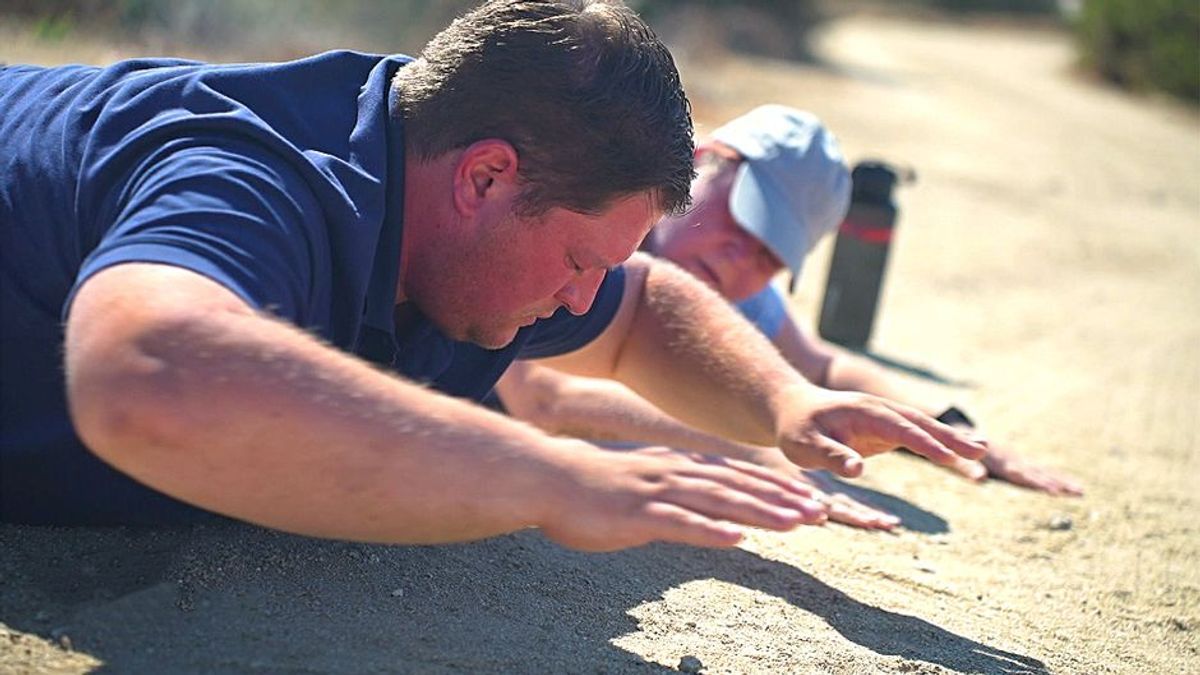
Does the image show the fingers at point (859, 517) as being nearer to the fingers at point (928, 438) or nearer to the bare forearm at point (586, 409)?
the bare forearm at point (586, 409)

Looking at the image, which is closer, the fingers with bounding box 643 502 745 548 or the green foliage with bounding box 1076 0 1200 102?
the fingers with bounding box 643 502 745 548

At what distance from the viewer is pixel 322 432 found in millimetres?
1959

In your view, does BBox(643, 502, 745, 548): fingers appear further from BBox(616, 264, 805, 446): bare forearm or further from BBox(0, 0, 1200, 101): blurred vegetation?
BBox(0, 0, 1200, 101): blurred vegetation

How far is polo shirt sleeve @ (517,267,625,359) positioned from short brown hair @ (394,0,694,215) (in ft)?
2.31

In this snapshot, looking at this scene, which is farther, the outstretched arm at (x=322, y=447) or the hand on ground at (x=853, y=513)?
the hand on ground at (x=853, y=513)

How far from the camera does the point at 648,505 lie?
2109 mm

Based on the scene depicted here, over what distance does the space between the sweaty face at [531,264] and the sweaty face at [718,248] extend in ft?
6.11

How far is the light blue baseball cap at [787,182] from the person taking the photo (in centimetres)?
450

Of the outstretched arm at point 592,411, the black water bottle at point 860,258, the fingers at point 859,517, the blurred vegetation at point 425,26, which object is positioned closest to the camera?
the fingers at point 859,517

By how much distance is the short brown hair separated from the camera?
2.42 metres

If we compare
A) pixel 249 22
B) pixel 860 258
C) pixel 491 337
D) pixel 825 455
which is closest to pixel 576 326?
pixel 491 337

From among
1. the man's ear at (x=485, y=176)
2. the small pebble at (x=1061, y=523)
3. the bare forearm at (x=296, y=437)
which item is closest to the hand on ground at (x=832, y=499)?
the small pebble at (x=1061, y=523)

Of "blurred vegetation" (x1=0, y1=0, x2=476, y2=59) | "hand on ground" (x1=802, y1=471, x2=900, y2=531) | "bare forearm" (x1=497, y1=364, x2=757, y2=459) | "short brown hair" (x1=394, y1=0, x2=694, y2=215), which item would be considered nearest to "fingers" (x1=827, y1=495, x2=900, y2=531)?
"hand on ground" (x1=802, y1=471, x2=900, y2=531)

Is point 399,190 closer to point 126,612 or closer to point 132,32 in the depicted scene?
point 126,612
